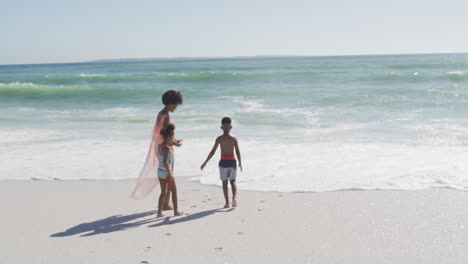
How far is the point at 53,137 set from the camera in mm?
10773

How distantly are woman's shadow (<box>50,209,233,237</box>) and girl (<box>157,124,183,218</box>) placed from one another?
0.51 feet

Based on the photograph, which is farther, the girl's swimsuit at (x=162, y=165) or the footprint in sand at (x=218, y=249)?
the girl's swimsuit at (x=162, y=165)

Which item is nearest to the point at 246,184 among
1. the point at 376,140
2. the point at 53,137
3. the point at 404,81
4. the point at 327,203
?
the point at 327,203

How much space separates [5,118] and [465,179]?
13.5 meters

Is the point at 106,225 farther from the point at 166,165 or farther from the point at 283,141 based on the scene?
the point at 283,141

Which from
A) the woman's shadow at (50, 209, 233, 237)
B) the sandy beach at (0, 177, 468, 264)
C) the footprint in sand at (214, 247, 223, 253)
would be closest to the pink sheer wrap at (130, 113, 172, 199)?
the sandy beach at (0, 177, 468, 264)

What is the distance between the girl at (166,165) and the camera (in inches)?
195

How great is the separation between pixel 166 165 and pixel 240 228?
1.06 metres

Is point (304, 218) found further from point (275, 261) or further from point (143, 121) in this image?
point (143, 121)

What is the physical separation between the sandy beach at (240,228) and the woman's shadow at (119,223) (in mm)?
10

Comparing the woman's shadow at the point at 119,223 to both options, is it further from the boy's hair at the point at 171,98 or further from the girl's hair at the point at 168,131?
the boy's hair at the point at 171,98

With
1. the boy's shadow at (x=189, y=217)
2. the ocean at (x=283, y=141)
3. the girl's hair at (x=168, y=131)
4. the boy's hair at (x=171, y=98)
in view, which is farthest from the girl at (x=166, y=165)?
the ocean at (x=283, y=141)

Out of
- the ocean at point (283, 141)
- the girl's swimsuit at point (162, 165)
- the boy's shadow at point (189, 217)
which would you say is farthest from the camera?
the ocean at point (283, 141)

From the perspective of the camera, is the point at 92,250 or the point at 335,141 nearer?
the point at 92,250
